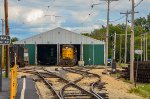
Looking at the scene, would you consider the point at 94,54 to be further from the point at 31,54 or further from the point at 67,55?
the point at 31,54

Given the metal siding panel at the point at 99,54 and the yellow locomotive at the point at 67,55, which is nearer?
the yellow locomotive at the point at 67,55

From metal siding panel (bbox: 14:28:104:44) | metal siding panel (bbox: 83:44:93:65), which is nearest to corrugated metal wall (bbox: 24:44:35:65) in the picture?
metal siding panel (bbox: 14:28:104:44)

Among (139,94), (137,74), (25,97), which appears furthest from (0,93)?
(137,74)

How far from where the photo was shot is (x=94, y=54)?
7994 centimetres

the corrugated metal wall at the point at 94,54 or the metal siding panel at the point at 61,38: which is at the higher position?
the metal siding panel at the point at 61,38

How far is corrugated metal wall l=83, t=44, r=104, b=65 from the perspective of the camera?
80.0m

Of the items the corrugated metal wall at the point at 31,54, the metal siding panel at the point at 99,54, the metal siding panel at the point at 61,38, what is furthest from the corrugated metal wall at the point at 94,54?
the corrugated metal wall at the point at 31,54

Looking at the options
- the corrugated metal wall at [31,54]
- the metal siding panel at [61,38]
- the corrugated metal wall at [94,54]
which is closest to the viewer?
the metal siding panel at [61,38]

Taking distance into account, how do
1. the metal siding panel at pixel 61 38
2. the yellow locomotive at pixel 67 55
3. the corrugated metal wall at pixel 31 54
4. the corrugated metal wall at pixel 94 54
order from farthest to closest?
the corrugated metal wall at pixel 94 54 < the corrugated metal wall at pixel 31 54 < the metal siding panel at pixel 61 38 < the yellow locomotive at pixel 67 55

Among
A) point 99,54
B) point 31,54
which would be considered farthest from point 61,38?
point 99,54

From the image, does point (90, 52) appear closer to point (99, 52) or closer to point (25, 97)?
point (99, 52)

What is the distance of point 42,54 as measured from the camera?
8300 centimetres

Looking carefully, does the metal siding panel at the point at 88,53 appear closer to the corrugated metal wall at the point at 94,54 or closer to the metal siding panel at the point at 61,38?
the corrugated metal wall at the point at 94,54

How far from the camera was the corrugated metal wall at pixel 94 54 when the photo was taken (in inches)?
3150
